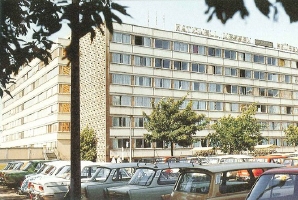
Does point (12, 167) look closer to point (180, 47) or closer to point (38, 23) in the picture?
point (38, 23)

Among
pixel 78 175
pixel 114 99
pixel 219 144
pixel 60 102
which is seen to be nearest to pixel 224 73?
pixel 219 144

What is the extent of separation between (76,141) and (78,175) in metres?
0.58

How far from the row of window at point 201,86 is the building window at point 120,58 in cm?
160

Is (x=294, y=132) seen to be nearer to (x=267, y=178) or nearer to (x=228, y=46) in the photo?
(x=228, y=46)

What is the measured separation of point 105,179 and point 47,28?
31.6 feet

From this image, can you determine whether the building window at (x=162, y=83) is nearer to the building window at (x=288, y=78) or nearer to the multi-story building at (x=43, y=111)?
the multi-story building at (x=43, y=111)

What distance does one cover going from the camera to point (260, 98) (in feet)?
207

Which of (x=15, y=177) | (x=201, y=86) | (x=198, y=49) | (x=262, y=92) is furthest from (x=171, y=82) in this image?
(x=15, y=177)

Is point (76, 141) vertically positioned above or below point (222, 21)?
below

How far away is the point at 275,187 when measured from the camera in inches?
A: 243

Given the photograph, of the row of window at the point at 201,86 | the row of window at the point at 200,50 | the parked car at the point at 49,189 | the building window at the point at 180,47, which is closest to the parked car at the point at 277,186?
the parked car at the point at 49,189

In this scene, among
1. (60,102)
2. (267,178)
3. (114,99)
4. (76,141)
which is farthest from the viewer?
(60,102)

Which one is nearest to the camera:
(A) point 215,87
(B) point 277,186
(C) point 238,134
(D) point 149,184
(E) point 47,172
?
(B) point 277,186

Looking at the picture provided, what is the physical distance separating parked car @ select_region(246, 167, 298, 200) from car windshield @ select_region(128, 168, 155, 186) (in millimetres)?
5633
